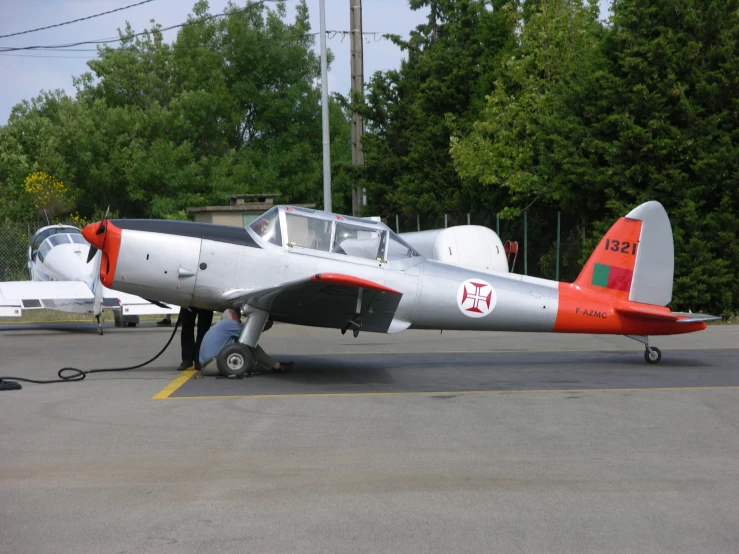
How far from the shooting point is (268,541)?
4637 millimetres

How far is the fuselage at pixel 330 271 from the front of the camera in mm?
10641

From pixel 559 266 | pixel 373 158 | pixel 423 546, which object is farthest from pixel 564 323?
pixel 373 158

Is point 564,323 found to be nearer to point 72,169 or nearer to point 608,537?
point 608,537

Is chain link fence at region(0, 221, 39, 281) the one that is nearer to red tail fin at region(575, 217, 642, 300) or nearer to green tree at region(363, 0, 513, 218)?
green tree at region(363, 0, 513, 218)

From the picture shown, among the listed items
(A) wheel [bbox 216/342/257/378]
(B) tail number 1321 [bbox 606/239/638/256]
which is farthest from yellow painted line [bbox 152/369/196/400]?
(B) tail number 1321 [bbox 606/239/638/256]

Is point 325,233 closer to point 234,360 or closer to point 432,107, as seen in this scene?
point 234,360

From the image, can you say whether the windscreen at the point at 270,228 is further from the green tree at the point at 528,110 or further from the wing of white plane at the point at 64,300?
the green tree at the point at 528,110

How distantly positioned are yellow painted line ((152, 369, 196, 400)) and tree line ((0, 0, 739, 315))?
12.3 m

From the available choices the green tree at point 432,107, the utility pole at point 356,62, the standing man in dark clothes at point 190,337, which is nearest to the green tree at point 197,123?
the green tree at point 432,107

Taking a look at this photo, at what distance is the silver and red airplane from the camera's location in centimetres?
1059

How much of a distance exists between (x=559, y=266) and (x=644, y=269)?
12.3 meters

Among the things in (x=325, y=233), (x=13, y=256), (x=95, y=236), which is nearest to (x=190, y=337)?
(x=95, y=236)

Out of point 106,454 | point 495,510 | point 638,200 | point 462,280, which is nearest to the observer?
point 495,510

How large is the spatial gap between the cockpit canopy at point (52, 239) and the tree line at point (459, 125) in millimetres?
10475
